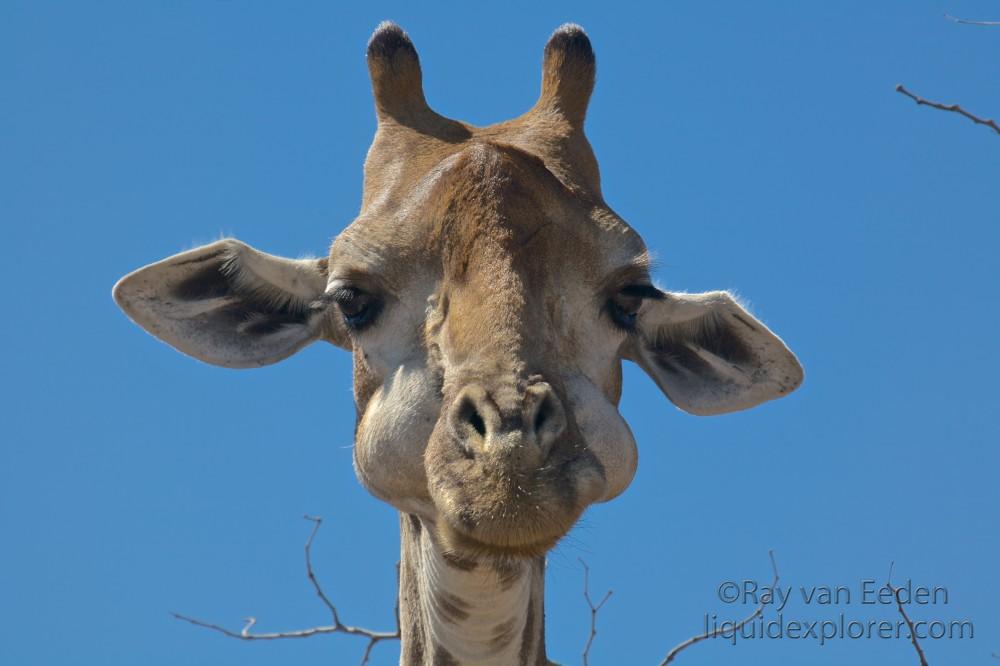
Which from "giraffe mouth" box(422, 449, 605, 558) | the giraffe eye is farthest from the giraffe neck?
the giraffe eye

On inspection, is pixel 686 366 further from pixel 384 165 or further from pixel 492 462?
pixel 492 462

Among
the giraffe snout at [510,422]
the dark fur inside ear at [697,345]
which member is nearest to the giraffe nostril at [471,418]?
the giraffe snout at [510,422]

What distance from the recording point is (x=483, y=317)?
5.11 meters

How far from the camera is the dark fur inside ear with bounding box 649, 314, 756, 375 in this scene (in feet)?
22.5


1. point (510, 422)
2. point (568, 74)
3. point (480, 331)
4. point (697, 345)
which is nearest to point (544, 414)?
point (510, 422)

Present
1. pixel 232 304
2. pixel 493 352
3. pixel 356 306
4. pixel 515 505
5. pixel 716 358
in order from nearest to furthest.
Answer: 1. pixel 515 505
2. pixel 493 352
3. pixel 356 306
4. pixel 232 304
5. pixel 716 358

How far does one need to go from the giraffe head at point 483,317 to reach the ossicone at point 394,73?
10 millimetres

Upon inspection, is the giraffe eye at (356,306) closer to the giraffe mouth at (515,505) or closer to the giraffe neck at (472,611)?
the giraffe neck at (472,611)

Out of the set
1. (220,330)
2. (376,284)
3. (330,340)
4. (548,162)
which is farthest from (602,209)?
(220,330)

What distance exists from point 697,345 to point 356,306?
182cm

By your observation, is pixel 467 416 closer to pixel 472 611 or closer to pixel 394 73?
pixel 472 611

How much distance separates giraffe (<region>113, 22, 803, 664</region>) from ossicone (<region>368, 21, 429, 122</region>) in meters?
0.01

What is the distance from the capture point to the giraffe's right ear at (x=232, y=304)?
658 centimetres

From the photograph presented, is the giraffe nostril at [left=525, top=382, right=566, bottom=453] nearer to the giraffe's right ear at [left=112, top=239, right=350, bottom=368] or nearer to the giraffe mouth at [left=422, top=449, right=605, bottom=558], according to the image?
the giraffe mouth at [left=422, top=449, right=605, bottom=558]
